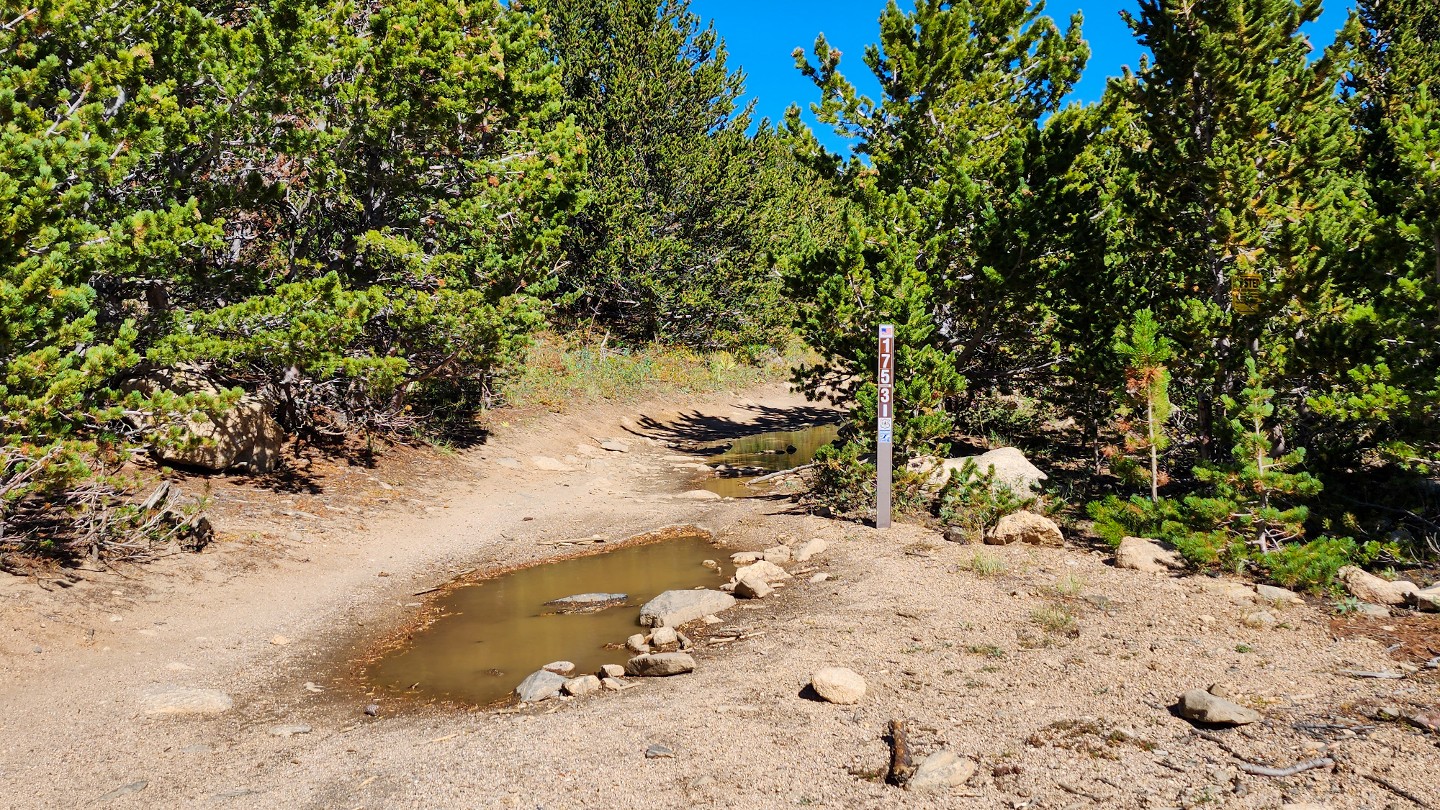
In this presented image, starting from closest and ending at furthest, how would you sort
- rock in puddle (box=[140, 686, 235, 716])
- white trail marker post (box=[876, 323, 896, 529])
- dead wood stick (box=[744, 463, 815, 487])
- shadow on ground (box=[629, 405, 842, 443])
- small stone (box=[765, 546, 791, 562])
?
rock in puddle (box=[140, 686, 235, 716]) → small stone (box=[765, 546, 791, 562]) → white trail marker post (box=[876, 323, 896, 529]) → dead wood stick (box=[744, 463, 815, 487]) → shadow on ground (box=[629, 405, 842, 443])

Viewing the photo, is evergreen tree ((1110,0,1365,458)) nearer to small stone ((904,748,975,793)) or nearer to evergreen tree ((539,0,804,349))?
small stone ((904,748,975,793))

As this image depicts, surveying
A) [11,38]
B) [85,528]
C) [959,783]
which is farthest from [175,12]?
[959,783]

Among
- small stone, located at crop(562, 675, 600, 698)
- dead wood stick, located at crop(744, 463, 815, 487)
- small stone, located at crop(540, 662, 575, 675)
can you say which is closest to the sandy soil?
small stone, located at crop(562, 675, 600, 698)

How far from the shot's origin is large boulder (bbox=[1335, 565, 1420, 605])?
6566mm

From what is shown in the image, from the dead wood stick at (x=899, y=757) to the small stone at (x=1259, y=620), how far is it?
3.44 m

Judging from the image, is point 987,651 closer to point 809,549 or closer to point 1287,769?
point 1287,769

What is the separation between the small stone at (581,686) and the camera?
6.19 meters

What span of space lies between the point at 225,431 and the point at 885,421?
389 inches

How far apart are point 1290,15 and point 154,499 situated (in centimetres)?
1490

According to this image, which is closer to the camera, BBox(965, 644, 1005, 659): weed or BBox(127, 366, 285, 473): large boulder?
BBox(965, 644, 1005, 659): weed

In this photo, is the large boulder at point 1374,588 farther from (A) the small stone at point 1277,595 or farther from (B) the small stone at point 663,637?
(B) the small stone at point 663,637

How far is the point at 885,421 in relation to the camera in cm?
1138

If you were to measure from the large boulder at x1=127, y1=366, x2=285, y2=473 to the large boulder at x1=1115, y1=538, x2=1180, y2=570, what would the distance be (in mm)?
11284

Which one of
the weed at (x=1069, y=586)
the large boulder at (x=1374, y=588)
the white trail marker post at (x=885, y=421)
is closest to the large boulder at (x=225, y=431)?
the white trail marker post at (x=885, y=421)
